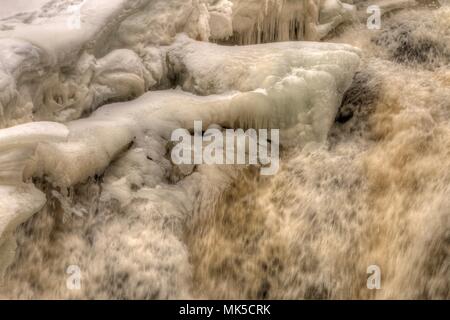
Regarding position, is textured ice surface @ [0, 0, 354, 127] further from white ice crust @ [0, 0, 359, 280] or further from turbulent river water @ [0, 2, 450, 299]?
turbulent river water @ [0, 2, 450, 299]

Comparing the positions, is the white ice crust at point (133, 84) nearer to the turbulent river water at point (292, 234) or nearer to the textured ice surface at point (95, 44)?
the textured ice surface at point (95, 44)

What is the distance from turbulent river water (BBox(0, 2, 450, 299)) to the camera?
11.1 ft

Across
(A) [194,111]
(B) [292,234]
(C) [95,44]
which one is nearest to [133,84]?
(C) [95,44]

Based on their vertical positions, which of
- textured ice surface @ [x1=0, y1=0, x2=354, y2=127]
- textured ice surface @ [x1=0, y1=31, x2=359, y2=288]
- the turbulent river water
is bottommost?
the turbulent river water

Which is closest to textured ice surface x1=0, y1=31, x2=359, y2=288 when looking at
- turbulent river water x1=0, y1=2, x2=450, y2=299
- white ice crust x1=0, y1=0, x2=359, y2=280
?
white ice crust x1=0, y1=0, x2=359, y2=280

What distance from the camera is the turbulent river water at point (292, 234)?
3.38 meters

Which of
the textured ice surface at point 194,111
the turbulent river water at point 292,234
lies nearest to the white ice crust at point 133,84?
the textured ice surface at point 194,111

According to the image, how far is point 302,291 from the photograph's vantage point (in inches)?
139

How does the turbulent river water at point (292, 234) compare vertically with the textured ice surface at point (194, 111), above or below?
below
